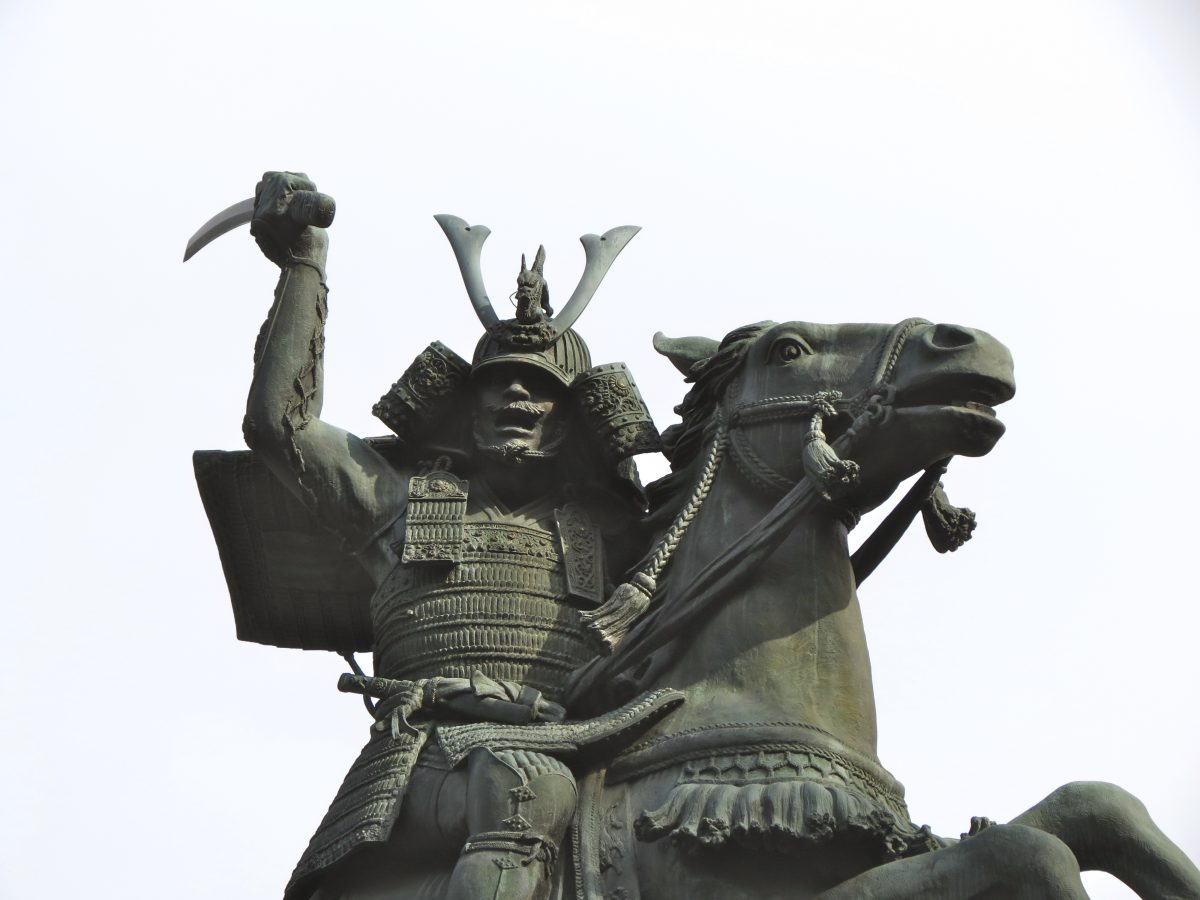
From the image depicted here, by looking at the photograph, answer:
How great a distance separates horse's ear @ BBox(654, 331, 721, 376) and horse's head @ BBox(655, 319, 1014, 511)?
0.69 feet

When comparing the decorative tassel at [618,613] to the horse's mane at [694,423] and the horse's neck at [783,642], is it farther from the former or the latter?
the horse's mane at [694,423]

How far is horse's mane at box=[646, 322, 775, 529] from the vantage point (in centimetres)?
1099

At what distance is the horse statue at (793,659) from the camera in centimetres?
932

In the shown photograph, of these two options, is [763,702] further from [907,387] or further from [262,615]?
[262,615]

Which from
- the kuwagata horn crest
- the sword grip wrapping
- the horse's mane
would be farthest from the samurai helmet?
the sword grip wrapping

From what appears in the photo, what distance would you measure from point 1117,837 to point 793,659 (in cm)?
156

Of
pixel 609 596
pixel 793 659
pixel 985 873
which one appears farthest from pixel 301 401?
pixel 985 873

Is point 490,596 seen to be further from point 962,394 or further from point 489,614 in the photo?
point 962,394

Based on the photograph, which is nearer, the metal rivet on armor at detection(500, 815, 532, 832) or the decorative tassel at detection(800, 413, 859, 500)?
the metal rivet on armor at detection(500, 815, 532, 832)

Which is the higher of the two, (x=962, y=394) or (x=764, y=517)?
(x=962, y=394)

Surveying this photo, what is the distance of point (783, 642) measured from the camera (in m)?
10.1

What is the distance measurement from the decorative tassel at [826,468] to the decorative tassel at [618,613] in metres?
0.91

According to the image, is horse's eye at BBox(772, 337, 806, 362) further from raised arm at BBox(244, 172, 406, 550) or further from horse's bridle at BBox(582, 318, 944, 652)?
raised arm at BBox(244, 172, 406, 550)

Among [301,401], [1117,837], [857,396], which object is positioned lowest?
[1117,837]
